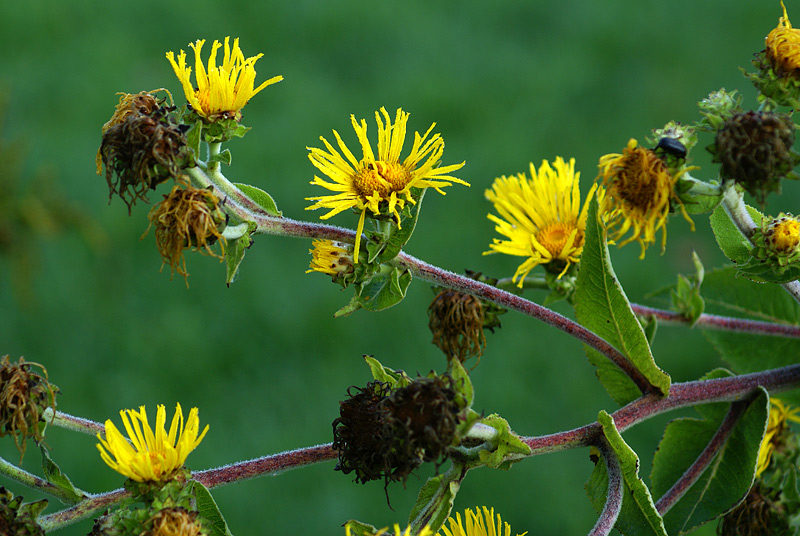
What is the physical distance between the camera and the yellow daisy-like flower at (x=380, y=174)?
1482 mm

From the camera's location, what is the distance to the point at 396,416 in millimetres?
1231

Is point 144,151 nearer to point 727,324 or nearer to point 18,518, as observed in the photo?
point 18,518

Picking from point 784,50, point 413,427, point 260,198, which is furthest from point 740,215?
point 260,198

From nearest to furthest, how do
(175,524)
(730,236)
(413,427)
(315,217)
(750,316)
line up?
(413,427), (175,524), (730,236), (750,316), (315,217)

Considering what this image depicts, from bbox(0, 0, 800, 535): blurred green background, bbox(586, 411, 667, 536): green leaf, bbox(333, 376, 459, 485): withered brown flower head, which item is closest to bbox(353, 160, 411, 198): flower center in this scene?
bbox(333, 376, 459, 485): withered brown flower head

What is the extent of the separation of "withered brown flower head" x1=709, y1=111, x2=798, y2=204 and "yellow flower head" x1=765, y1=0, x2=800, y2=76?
0.70ft

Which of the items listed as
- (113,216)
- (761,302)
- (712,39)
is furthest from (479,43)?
(761,302)

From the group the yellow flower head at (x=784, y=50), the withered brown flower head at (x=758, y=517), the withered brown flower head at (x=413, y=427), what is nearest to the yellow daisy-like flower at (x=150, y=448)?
the withered brown flower head at (x=413, y=427)

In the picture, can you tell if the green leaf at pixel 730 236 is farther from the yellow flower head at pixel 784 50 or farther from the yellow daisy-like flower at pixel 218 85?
the yellow daisy-like flower at pixel 218 85

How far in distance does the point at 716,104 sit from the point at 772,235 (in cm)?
23

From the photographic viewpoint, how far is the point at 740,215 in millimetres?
1461

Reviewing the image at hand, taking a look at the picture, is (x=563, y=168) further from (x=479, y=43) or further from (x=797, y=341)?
(x=479, y=43)

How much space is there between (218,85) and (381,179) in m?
0.32

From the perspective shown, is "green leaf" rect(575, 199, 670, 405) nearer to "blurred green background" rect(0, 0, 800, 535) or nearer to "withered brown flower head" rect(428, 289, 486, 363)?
"withered brown flower head" rect(428, 289, 486, 363)
